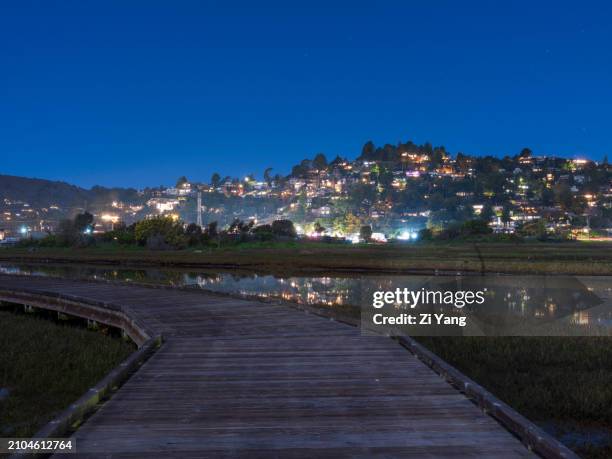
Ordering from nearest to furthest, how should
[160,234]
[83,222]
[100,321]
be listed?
1. [100,321]
2. [160,234]
3. [83,222]

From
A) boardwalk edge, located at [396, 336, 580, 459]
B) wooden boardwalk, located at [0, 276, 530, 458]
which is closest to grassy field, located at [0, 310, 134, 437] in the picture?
wooden boardwalk, located at [0, 276, 530, 458]

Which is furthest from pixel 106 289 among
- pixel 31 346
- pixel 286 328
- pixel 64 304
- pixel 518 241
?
pixel 518 241

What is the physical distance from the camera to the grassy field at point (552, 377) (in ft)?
30.3

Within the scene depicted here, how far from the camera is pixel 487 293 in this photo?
1126 inches

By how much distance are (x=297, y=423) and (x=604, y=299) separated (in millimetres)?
24073

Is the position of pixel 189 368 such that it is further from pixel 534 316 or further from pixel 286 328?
pixel 534 316

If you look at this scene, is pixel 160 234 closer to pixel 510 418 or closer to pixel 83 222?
pixel 83 222

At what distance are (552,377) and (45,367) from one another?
12.5 m

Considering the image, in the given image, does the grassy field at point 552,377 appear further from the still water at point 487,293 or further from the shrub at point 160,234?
the shrub at point 160,234

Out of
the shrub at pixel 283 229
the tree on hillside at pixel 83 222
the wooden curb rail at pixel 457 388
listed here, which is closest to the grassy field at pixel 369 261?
the shrub at pixel 283 229

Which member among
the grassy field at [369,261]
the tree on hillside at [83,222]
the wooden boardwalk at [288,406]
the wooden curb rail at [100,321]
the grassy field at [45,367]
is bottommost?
the grassy field at [45,367]

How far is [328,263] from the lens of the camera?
153 ft

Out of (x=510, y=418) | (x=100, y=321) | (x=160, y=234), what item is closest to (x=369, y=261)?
(x=100, y=321)

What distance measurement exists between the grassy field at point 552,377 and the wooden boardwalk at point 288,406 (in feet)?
7.15
